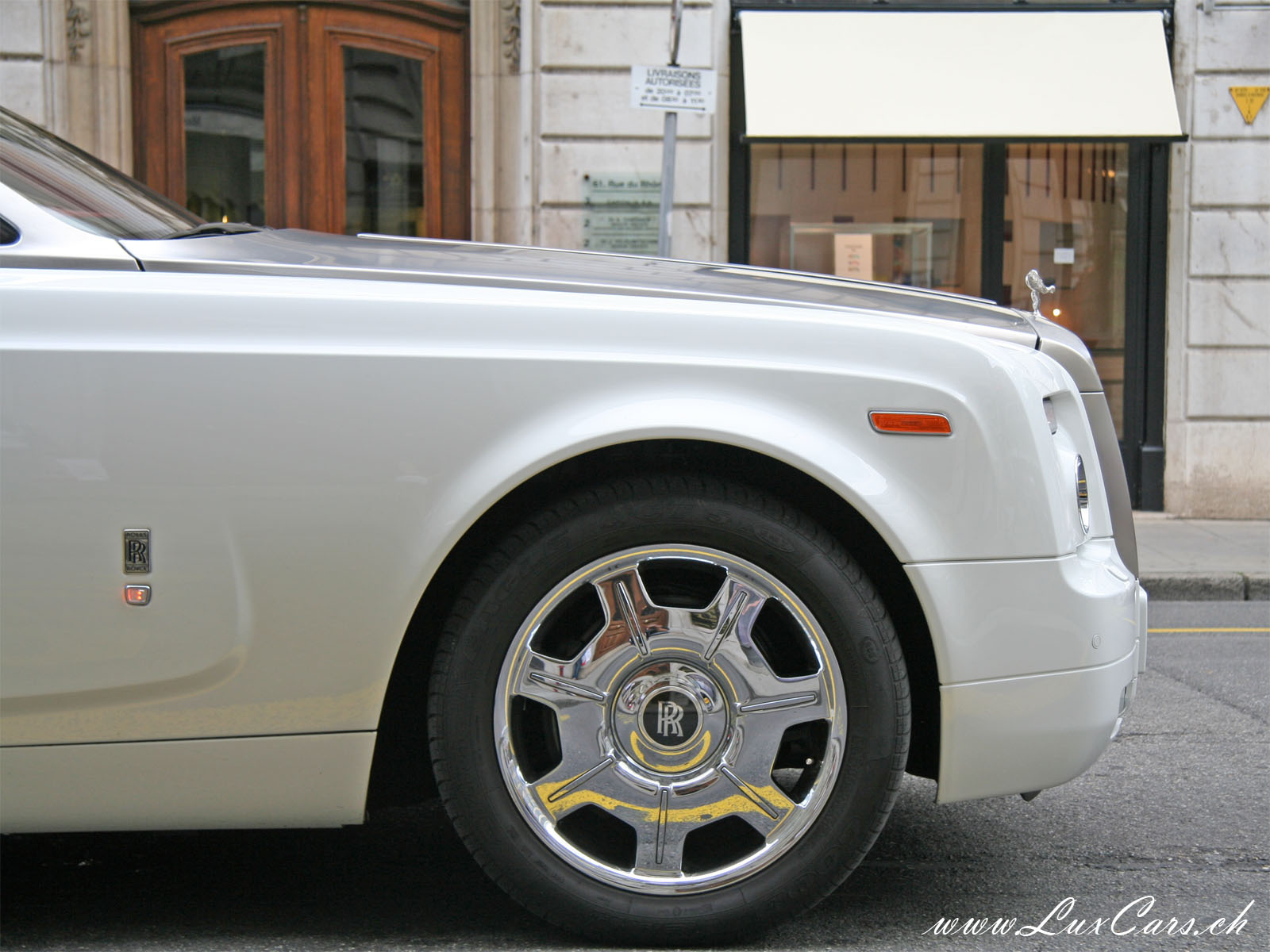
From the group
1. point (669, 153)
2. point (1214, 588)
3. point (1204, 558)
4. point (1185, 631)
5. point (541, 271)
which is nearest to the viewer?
point (541, 271)

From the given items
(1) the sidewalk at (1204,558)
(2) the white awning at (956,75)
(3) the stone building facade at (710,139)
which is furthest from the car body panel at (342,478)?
(3) the stone building facade at (710,139)

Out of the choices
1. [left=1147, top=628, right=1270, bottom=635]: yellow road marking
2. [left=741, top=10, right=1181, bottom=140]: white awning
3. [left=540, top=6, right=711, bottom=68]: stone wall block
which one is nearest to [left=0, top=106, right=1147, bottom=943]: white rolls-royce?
[left=1147, top=628, right=1270, bottom=635]: yellow road marking

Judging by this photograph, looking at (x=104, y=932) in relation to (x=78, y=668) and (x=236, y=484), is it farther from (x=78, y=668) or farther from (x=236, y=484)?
(x=236, y=484)

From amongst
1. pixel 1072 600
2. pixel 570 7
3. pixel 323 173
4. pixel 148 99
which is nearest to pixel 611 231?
pixel 570 7

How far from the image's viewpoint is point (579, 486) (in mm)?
2330

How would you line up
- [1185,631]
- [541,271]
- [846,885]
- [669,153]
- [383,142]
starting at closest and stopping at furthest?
[541,271], [846,885], [1185,631], [669,153], [383,142]

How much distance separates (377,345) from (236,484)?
33 cm

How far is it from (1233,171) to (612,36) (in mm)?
4823

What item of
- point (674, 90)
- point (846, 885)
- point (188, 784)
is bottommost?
point (846, 885)

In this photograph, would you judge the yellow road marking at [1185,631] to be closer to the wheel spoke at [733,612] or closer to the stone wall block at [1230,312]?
the stone wall block at [1230,312]

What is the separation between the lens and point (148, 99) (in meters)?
10.6

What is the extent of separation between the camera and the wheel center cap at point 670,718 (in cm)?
229

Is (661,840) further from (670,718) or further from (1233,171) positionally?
(1233,171)

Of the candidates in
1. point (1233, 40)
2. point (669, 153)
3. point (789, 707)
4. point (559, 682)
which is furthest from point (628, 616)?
point (1233, 40)
